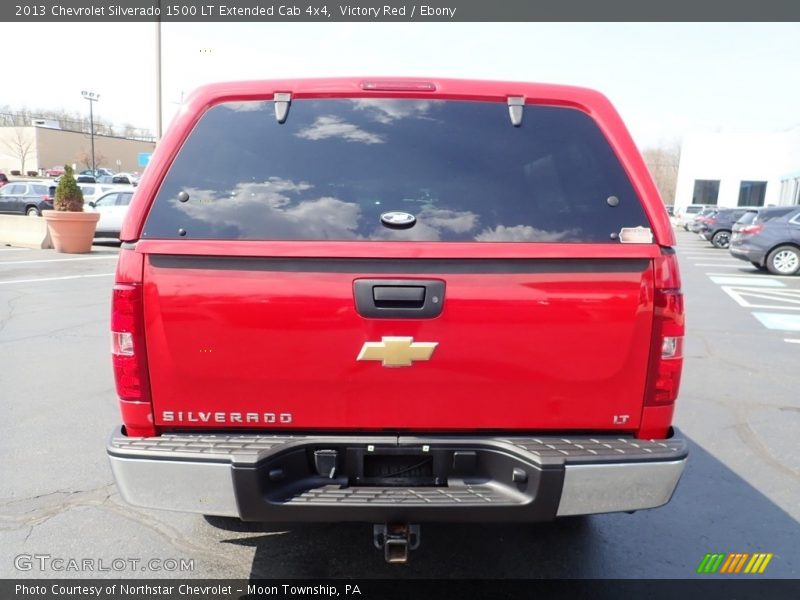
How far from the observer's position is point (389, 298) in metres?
2.30

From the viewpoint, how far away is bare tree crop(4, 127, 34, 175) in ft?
284

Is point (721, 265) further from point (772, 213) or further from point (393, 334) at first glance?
point (393, 334)

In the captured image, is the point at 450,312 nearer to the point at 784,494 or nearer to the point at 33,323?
the point at 784,494

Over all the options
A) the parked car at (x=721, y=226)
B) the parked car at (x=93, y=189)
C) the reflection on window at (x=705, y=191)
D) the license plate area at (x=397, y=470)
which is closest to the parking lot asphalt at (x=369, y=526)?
the license plate area at (x=397, y=470)

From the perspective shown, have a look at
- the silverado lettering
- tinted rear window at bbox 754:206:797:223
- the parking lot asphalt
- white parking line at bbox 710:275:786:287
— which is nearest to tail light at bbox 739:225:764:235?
tinted rear window at bbox 754:206:797:223

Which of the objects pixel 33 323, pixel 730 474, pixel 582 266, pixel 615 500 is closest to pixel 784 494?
pixel 730 474

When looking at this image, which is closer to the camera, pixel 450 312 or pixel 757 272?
pixel 450 312

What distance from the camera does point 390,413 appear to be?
2391mm

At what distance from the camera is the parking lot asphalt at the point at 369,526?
308 centimetres

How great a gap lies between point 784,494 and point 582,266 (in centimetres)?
272

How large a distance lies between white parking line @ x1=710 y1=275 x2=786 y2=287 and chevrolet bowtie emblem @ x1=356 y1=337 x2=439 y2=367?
45.1 feet

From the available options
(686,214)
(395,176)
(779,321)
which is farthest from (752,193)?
(395,176)

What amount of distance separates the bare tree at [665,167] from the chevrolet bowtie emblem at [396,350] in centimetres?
9723

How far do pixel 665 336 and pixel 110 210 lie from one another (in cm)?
1969
